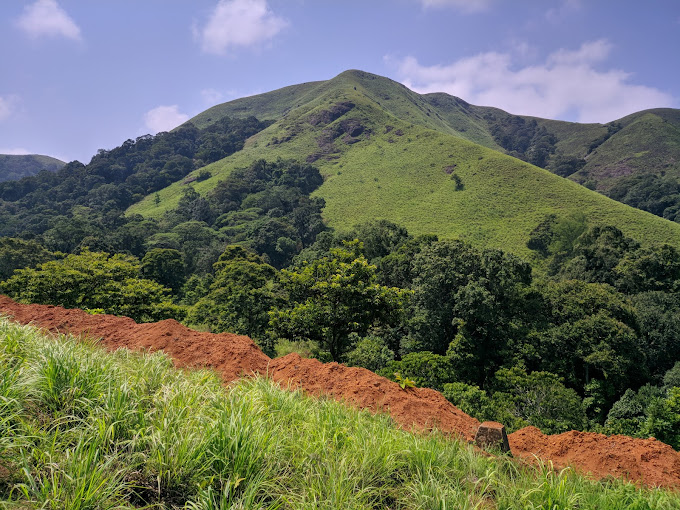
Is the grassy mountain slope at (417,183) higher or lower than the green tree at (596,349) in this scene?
higher

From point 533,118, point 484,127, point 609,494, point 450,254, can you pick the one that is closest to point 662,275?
point 450,254

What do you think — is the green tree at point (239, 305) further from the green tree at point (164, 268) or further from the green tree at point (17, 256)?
the green tree at point (17, 256)

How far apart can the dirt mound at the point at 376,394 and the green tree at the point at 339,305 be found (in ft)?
23.1

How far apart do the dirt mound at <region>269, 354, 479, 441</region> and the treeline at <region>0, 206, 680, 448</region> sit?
21.9 feet

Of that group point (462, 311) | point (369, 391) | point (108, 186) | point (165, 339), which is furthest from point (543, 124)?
point (165, 339)

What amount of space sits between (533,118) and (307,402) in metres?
210

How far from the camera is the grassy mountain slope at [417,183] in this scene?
55344mm

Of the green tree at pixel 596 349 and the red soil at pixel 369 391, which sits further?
the green tree at pixel 596 349

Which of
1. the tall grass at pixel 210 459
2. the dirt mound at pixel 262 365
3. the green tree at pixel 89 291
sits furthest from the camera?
the green tree at pixel 89 291

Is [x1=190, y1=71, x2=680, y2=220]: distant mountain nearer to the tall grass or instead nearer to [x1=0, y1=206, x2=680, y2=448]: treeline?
[x1=0, y1=206, x2=680, y2=448]: treeline

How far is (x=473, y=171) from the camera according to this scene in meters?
71.5

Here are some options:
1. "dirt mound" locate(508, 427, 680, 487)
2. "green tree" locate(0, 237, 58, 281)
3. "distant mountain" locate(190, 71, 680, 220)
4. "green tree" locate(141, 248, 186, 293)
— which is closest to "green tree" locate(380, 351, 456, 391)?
"dirt mound" locate(508, 427, 680, 487)

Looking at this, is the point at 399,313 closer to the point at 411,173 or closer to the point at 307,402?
the point at 307,402

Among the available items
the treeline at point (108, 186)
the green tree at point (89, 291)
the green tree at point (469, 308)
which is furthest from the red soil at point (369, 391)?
the treeline at point (108, 186)
